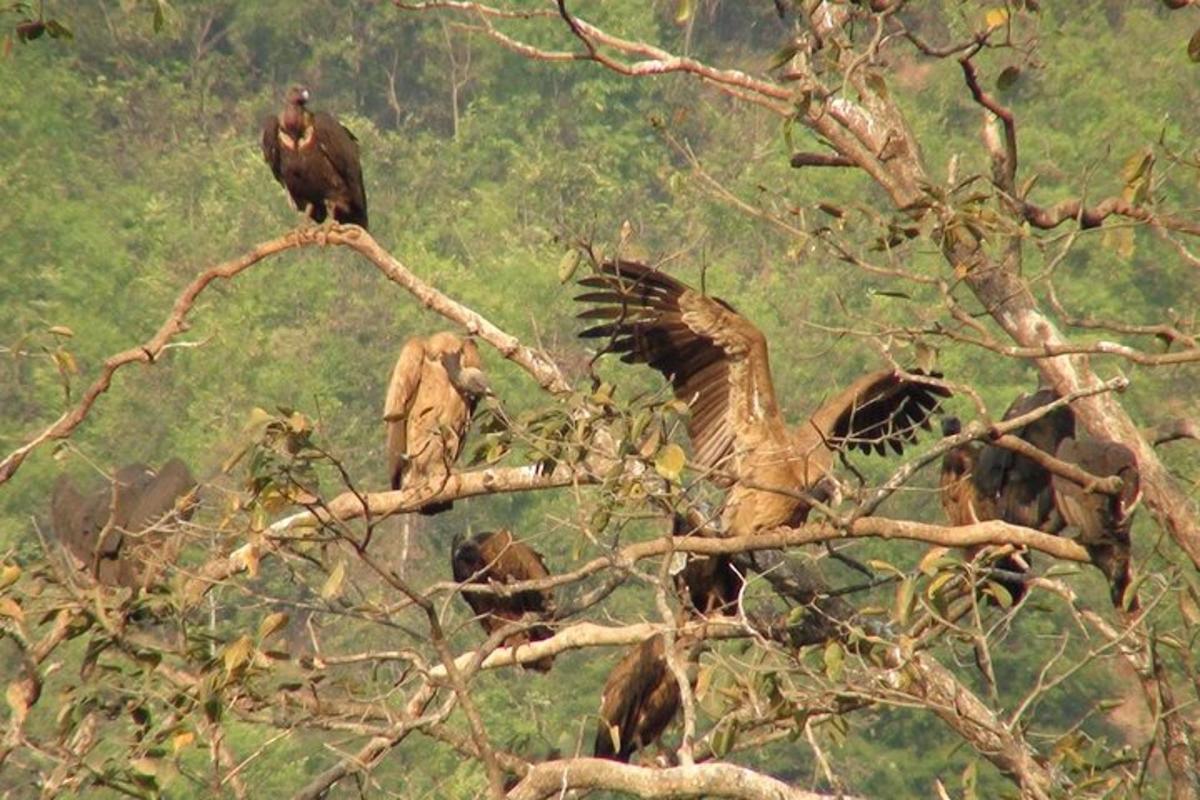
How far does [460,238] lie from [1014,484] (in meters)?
20.9

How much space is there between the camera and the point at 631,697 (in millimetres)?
7230

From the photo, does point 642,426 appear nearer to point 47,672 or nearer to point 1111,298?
point 47,672

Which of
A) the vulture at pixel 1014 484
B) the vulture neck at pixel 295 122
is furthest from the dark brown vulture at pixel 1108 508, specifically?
the vulture neck at pixel 295 122

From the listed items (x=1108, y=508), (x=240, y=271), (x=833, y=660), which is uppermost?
(x=240, y=271)

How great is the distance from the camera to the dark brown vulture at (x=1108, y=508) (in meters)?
5.64

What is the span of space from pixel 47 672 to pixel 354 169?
2.90m

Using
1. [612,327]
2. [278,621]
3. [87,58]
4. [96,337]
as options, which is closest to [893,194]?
[612,327]

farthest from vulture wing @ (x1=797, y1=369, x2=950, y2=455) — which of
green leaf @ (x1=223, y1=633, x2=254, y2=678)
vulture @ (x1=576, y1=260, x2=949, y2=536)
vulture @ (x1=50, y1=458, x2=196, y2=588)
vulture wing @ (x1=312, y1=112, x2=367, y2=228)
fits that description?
vulture wing @ (x1=312, y1=112, x2=367, y2=228)

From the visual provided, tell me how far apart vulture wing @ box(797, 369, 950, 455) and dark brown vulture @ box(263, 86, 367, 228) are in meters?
2.05

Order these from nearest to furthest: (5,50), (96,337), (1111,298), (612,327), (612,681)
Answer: (5,50), (612,327), (612,681), (1111,298), (96,337)

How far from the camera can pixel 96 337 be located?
2589 centimetres

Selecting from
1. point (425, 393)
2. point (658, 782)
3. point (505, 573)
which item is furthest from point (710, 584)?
point (658, 782)

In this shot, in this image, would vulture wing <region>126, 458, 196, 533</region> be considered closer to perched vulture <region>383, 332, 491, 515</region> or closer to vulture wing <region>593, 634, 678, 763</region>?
perched vulture <region>383, 332, 491, 515</region>

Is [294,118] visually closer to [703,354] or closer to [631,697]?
[703,354]
